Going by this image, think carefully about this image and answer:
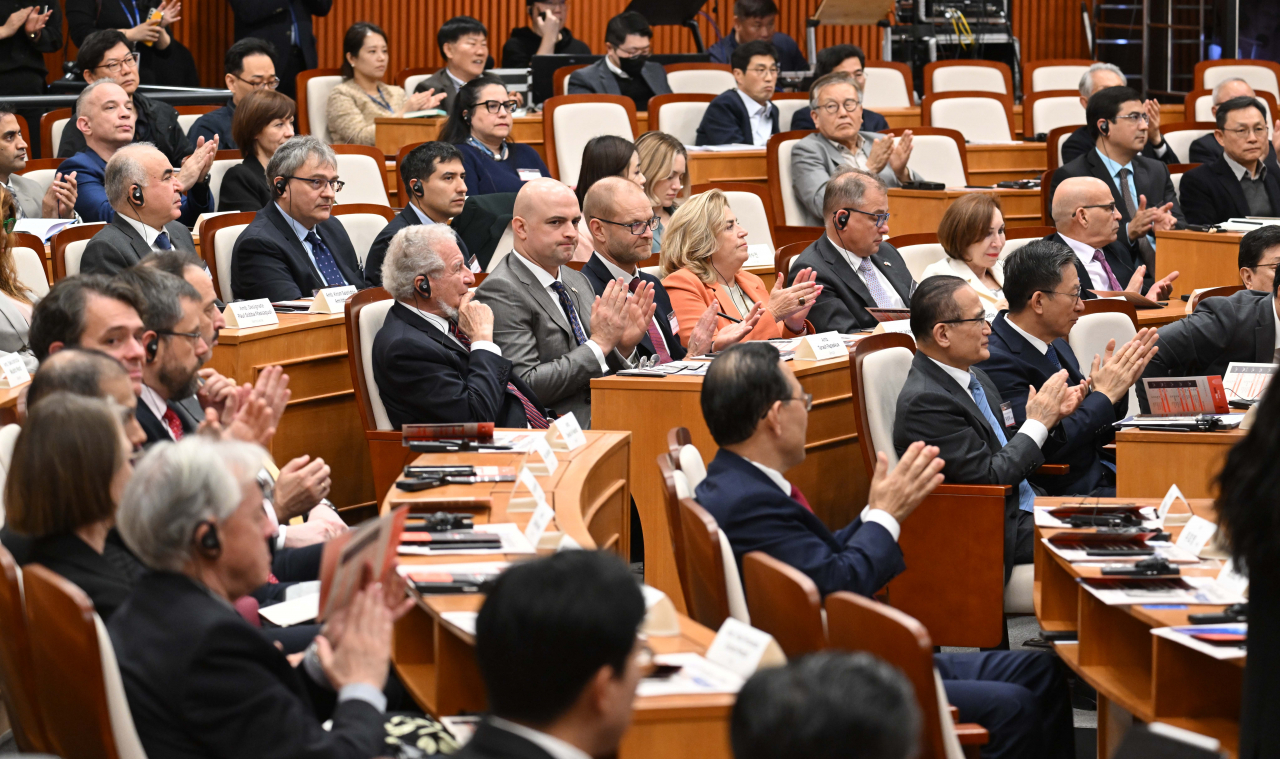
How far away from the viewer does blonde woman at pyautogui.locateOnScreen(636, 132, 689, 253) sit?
5.77 meters

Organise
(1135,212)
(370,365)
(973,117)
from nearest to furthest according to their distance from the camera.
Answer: (370,365) → (1135,212) → (973,117)

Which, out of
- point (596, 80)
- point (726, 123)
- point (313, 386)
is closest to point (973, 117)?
point (726, 123)

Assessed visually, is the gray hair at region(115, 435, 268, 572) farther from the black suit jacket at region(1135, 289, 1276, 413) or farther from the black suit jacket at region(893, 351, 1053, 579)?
the black suit jacket at region(1135, 289, 1276, 413)

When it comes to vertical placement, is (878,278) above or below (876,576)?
above

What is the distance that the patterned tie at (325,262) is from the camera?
5.29 metres

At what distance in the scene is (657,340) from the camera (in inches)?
189

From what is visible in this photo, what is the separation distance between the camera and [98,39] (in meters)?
6.82

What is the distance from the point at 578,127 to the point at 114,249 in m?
3.06

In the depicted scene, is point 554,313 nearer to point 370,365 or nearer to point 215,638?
point 370,365

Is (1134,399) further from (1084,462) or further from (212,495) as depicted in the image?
(212,495)

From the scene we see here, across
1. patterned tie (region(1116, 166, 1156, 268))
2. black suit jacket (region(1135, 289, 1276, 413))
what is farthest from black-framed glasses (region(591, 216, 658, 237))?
patterned tie (region(1116, 166, 1156, 268))

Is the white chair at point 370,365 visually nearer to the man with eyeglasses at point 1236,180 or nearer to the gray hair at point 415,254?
the gray hair at point 415,254

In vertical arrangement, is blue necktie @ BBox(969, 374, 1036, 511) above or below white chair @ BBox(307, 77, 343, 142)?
below

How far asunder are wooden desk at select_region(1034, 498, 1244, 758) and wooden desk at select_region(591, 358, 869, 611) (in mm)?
1188
